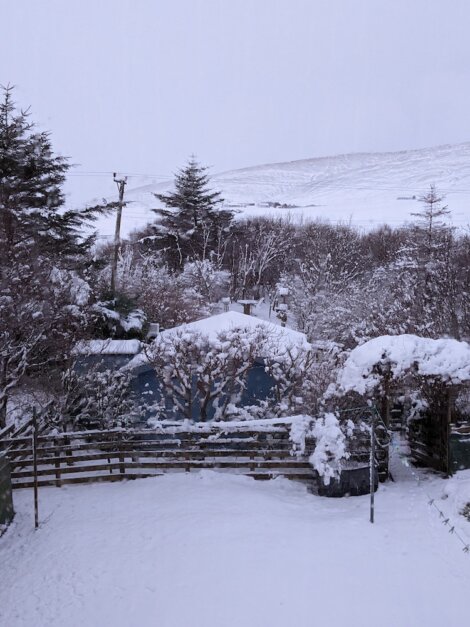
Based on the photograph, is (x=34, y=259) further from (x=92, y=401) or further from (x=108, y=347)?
(x=92, y=401)

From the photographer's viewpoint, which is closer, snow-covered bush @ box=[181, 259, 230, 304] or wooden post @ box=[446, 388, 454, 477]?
wooden post @ box=[446, 388, 454, 477]

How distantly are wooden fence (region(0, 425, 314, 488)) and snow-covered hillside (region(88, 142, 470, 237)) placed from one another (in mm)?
34533

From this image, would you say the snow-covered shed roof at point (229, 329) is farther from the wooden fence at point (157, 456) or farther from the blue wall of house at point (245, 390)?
the wooden fence at point (157, 456)

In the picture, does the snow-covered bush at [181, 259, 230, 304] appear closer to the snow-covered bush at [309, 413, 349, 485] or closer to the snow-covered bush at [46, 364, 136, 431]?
the snow-covered bush at [46, 364, 136, 431]

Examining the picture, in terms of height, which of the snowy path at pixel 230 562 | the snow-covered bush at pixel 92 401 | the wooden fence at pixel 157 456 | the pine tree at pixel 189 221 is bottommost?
the snowy path at pixel 230 562

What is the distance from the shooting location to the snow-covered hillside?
63844 mm

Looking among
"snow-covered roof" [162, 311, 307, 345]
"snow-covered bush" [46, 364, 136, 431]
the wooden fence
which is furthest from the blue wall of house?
the wooden fence

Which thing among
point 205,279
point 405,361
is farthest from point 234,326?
point 205,279

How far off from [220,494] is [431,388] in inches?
187

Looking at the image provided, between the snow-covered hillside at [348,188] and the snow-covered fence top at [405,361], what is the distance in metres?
35.3

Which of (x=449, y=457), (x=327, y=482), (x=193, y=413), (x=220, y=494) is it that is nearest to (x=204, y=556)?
(x=220, y=494)

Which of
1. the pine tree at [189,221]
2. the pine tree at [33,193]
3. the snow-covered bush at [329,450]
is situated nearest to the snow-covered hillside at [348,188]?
the pine tree at [189,221]

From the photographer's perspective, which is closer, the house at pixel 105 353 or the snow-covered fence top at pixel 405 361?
the snow-covered fence top at pixel 405 361

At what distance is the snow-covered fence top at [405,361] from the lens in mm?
10016
